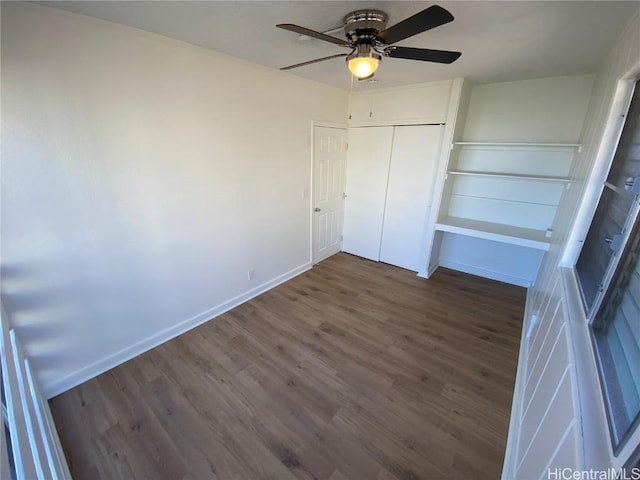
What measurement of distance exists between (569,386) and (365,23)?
197cm

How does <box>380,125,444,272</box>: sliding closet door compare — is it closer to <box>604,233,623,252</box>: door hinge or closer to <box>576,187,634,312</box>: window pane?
<box>576,187,634,312</box>: window pane

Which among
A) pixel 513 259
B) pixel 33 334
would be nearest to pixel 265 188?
pixel 33 334

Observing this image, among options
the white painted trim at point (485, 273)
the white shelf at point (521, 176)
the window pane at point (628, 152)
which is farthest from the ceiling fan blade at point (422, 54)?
the white painted trim at point (485, 273)

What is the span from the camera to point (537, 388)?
4.79 feet

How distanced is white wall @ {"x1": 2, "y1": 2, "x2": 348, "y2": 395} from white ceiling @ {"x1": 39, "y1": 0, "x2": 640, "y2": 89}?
0.22 metres

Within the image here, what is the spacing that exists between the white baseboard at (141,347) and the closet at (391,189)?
1743 mm

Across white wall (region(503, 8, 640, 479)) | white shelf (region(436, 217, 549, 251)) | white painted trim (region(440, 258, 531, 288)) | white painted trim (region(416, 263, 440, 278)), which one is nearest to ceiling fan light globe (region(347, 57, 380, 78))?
white wall (region(503, 8, 640, 479))

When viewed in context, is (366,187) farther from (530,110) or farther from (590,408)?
(590,408)

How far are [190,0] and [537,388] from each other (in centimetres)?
285

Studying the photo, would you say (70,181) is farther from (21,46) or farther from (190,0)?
(190,0)

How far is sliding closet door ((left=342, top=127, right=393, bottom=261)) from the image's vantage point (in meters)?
3.66

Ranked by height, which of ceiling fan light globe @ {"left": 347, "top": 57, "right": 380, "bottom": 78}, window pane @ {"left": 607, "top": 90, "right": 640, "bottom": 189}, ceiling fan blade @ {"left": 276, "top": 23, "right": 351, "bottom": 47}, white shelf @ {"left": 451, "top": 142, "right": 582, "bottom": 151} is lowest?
window pane @ {"left": 607, "top": 90, "right": 640, "bottom": 189}

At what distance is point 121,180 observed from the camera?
191 cm

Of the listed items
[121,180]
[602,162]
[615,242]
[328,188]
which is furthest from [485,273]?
[121,180]
